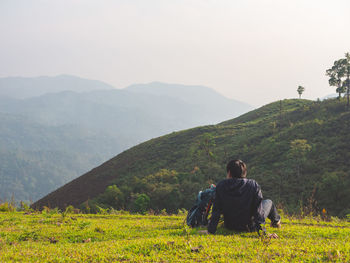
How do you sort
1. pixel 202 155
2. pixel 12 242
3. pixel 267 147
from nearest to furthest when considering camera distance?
pixel 12 242, pixel 267 147, pixel 202 155

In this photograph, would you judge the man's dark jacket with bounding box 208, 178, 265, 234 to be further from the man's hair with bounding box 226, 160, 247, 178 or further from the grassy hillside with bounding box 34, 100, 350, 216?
the grassy hillside with bounding box 34, 100, 350, 216

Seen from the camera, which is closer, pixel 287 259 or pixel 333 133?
pixel 287 259

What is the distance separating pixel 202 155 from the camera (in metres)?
42.3

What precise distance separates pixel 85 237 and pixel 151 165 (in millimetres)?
38366

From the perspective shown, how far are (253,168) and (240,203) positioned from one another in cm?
2869

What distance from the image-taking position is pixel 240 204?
6.51 meters

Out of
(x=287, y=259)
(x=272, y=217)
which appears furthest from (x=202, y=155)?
(x=287, y=259)

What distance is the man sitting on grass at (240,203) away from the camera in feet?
21.2

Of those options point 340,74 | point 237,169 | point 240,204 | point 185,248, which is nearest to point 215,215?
point 240,204

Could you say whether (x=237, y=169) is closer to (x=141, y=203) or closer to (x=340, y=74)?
(x=141, y=203)

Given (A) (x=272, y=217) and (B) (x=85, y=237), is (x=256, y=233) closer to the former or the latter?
(A) (x=272, y=217)

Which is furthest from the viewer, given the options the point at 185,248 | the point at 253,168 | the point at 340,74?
the point at 340,74

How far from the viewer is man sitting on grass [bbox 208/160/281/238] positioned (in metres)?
6.47

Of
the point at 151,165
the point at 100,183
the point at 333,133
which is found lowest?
the point at 100,183
